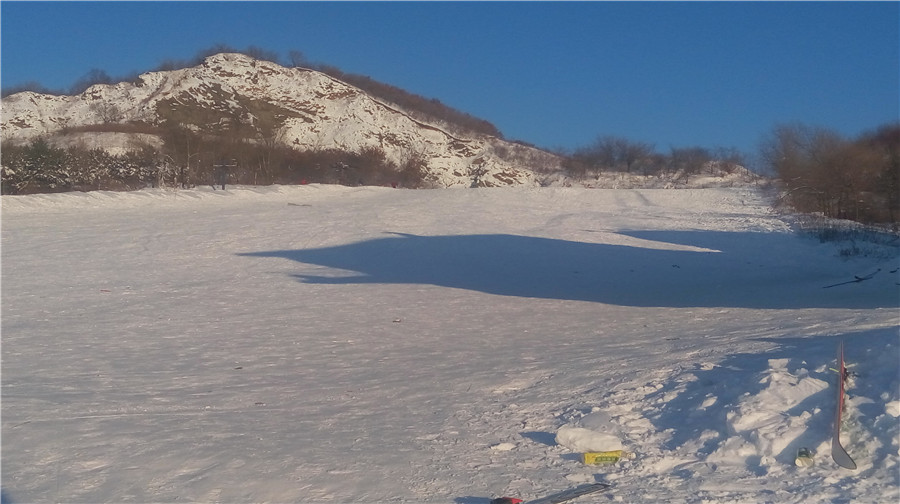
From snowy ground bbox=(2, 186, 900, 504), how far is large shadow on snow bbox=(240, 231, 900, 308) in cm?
14

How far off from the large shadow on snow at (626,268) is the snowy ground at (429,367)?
137 millimetres

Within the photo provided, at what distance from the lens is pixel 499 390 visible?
8578 mm

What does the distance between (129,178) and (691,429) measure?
44.7 metres

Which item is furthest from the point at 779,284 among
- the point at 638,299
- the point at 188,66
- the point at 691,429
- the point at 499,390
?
the point at 188,66

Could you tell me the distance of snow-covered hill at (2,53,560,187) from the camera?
219 ft

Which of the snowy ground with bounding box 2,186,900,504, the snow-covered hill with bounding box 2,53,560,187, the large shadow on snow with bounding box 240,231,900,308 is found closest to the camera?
the snowy ground with bounding box 2,186,900,504

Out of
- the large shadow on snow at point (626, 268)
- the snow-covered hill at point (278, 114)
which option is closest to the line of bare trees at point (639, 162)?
the snow-covered hill at point (278, 114)

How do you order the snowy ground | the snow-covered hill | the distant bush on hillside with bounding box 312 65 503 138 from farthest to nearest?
the distant bush on hillside with bounding box 312 65 503 138 < the snow-covered hill < the snowy ground

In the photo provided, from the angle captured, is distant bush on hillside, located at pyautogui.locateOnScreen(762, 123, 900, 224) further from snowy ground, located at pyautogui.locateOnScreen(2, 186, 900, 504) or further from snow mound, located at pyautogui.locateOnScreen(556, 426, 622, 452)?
snow mound, located at pyautogui.locateOnScreen(556, 426, 622, 452)

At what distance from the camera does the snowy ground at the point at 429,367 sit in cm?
578

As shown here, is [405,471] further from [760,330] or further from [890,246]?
[890,246]

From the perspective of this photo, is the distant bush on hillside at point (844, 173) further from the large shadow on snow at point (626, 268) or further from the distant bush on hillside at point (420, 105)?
the distant bush on hillside at point (420, 105)

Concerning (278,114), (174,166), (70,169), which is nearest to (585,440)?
(70,169)

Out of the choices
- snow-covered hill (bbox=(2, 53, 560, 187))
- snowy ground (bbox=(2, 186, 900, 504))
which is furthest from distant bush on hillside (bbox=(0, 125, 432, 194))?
snowy ground (bbox=(2, 186, 900, 504))
